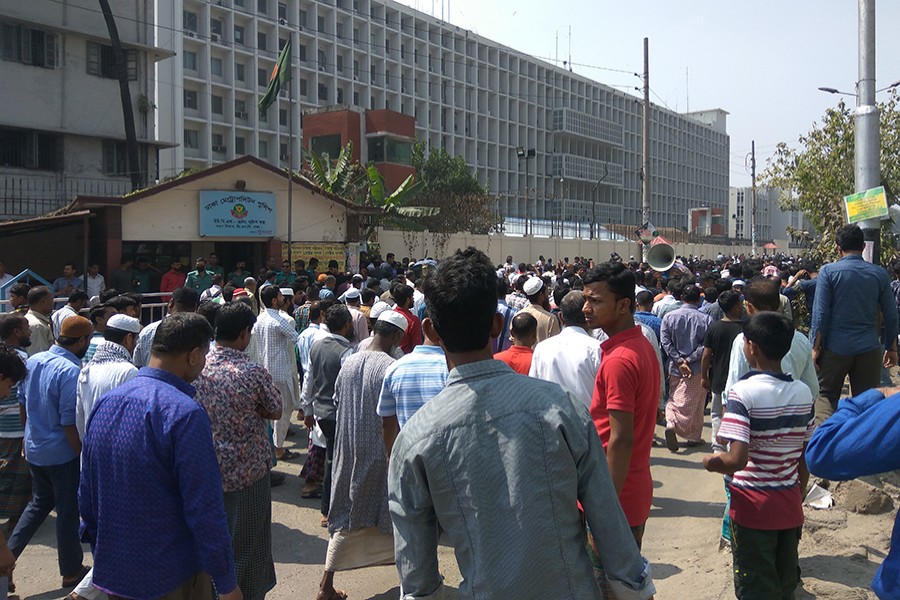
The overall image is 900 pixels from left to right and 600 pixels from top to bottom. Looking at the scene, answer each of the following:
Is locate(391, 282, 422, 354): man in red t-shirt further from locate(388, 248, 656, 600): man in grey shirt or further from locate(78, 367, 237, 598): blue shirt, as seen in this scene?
locate(388, 248, 656, 600): man in grey shirt

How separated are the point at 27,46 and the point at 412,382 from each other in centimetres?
2215

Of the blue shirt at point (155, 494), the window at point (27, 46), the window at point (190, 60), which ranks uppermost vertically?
the window at point (190, 60)

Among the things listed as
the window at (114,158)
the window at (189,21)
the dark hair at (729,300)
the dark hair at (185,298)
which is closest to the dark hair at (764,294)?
the dark hair at (729,300)

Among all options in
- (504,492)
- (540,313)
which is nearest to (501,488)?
(504,492)

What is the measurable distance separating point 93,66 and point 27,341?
20.5 meters

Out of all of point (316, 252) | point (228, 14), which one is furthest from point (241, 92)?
point (316, 252)

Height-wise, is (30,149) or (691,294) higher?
(30,149)

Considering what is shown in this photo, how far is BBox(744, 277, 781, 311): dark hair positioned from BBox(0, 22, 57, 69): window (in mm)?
22354

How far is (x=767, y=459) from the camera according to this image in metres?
3.57

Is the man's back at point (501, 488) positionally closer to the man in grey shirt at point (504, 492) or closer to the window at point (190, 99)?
the man in grey shirt at point (504, 492)

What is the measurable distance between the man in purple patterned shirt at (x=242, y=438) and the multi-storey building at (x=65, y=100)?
739 inches

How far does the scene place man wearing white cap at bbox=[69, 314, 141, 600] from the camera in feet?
15.4

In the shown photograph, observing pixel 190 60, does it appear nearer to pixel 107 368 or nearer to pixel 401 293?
pixel 401 293

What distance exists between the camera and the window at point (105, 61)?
75.8 ft
